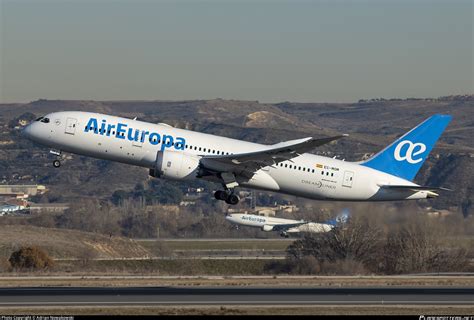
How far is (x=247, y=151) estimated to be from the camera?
63375 mm

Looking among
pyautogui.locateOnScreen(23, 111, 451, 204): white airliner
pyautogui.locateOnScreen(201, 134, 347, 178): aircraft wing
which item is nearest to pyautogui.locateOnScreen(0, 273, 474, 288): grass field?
pyautogui.locateOnScreen(23, 111, 451, 204): white airliner

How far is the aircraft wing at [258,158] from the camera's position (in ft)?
199

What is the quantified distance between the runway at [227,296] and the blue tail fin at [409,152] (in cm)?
1467

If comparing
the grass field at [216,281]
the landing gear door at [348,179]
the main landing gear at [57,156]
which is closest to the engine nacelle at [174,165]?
the grass field at [216,281]

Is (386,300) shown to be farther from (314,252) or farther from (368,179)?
(314,252)

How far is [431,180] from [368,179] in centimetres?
10462

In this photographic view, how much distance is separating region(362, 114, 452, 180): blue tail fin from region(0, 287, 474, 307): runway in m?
14.7

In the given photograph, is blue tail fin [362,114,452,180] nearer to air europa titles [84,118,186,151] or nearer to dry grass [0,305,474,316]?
air europa titles [84,118,186,151]

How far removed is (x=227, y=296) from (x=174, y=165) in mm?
13855

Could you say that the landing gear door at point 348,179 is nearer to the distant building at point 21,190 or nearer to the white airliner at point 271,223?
the white airliner at point 271,223

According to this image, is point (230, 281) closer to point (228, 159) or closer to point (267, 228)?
point (228, 159)

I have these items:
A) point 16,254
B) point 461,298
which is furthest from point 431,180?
point 461,298

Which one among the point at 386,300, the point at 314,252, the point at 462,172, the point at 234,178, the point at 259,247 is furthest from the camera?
the point at 462,172

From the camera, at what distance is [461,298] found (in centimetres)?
4903
